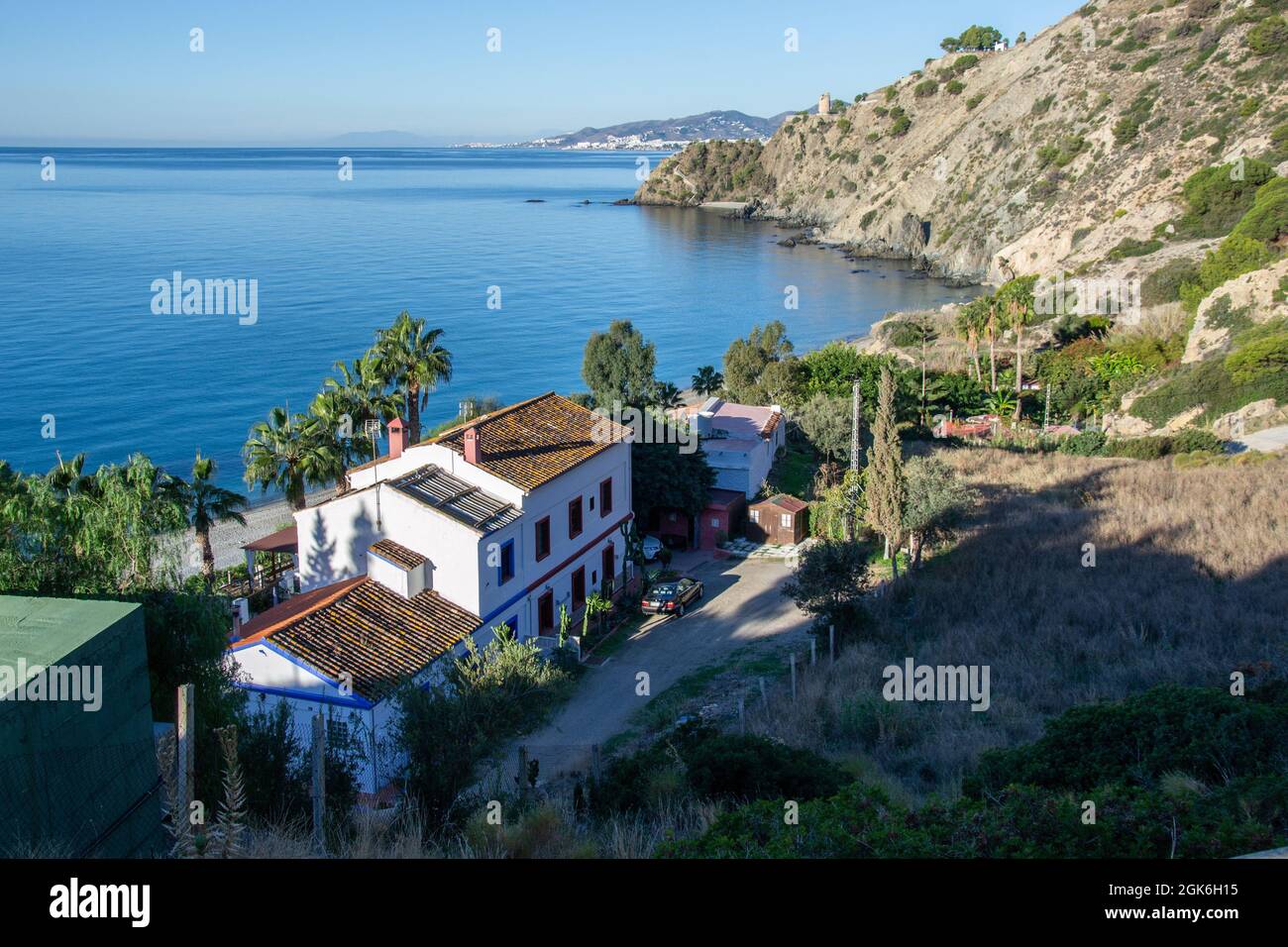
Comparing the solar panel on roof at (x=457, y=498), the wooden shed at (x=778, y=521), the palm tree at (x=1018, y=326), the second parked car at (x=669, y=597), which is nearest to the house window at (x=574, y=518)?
the second parked car at (x=669, y=597)

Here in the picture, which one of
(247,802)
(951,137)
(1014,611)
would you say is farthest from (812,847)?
(951,137)


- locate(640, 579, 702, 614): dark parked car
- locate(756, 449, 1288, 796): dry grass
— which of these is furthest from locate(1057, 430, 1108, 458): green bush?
locate(640, 579, 702, 614): dark parked car

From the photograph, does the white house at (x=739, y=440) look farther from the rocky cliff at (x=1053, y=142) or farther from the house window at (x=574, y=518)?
the rocky cliff at (x=1053, y=142)

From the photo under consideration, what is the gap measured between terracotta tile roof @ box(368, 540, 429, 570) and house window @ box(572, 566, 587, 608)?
543 cm

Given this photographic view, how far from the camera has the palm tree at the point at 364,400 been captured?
31281mm

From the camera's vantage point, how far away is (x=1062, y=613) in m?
22.0

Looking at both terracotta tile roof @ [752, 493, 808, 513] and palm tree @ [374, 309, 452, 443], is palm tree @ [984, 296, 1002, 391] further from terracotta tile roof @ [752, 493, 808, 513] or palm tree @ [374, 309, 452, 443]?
palm tree @ [374, 309, 452, 443]

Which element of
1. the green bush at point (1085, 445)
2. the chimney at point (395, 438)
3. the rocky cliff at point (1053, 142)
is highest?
the rocky cliff at point (1053, 142)

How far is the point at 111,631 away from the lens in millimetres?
7434

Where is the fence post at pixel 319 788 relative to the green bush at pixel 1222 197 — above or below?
below

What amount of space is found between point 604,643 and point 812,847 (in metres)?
19.2

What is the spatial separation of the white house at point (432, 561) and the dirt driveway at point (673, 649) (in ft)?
7.86

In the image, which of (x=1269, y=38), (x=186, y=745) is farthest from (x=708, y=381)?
(x=1269, y=38)
